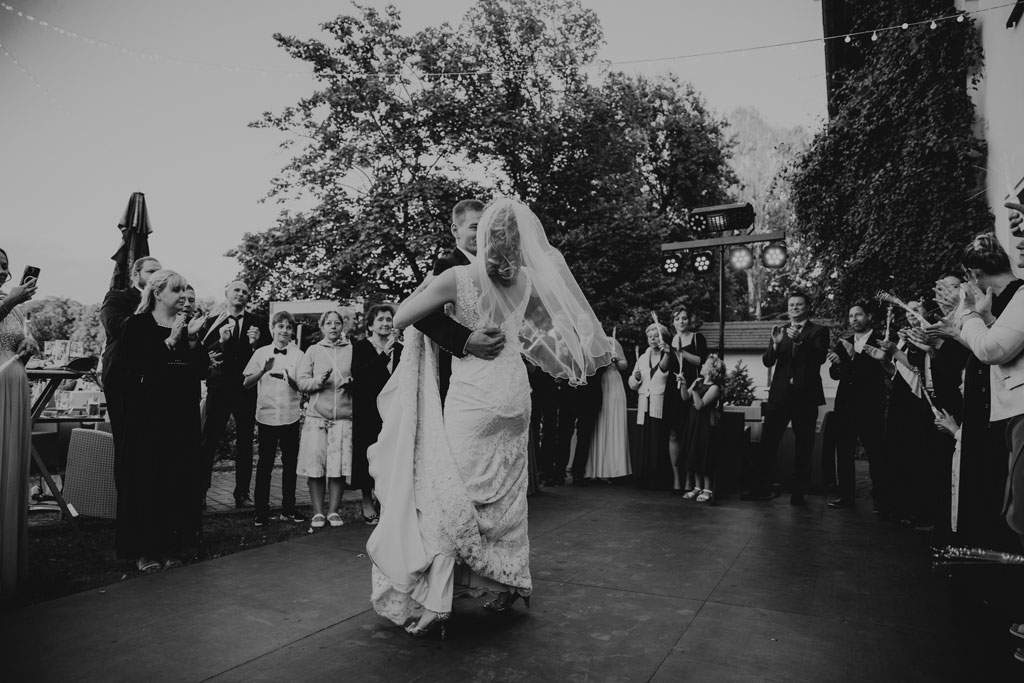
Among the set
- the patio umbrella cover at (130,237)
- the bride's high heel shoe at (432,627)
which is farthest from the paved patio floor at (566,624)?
the patio umbrella cover at (130,237)

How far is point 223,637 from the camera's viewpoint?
321 cm

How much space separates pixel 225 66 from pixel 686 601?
8.84 metres

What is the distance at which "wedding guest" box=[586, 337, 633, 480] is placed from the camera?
8.64m

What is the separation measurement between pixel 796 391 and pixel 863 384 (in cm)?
64

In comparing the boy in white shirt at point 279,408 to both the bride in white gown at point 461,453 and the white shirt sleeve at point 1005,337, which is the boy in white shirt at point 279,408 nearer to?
the bride in white gown at point 461,453

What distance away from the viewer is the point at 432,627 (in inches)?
129

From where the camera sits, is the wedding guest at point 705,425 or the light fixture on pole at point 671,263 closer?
the wedding guest at point 705,425

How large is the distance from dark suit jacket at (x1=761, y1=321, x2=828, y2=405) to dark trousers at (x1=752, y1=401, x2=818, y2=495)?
96 millimetres

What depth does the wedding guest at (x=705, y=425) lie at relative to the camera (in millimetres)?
7262

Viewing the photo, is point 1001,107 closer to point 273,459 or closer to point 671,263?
point 671,263

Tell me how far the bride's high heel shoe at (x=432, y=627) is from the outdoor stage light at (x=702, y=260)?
8360 millimetres

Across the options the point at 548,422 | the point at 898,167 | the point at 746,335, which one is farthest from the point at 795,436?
the point at 746,335

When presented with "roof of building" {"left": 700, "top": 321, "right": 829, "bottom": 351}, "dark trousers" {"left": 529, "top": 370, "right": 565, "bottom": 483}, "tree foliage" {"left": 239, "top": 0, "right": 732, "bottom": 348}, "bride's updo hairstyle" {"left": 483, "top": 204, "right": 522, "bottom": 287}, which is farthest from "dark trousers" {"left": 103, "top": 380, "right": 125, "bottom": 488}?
"roof of building" {"left": 700, "top": 321, "right": 829, "bottom": 351}

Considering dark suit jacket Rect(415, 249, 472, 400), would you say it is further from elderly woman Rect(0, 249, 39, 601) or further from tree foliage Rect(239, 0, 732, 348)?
tree foliage Rect(239, 0, 732, 348)
